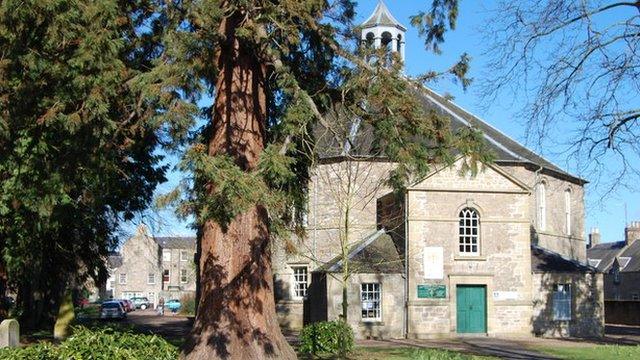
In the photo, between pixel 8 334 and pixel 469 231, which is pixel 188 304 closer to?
pixel 469 231

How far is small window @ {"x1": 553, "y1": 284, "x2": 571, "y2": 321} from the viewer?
117 ft

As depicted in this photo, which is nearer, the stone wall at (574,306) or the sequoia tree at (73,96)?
the sequoia tree at (73,96)

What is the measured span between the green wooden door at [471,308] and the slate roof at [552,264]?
3467 millimetres

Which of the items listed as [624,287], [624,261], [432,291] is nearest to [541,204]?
[432,291]

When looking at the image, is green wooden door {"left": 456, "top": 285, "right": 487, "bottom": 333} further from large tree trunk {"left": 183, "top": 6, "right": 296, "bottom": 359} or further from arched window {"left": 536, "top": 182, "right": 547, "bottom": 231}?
large tree trunk {"left": 183, "top": 6, "right": 296, "bottom": 359}

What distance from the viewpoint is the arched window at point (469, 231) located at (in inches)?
1361

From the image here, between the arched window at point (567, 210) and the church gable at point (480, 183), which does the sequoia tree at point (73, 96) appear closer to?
the church gable at point (480, 183)

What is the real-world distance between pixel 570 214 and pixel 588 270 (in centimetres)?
1077

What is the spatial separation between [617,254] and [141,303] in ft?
173

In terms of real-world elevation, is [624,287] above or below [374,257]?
below

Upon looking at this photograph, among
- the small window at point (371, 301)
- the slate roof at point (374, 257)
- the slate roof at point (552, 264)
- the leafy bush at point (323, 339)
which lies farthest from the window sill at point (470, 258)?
the leafy bush at point (323, 339)

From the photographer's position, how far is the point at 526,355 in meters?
24.5

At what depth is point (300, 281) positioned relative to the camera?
4100 cm

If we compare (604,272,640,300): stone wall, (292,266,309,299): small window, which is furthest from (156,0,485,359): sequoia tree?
(604,272,640,300): stone wall
